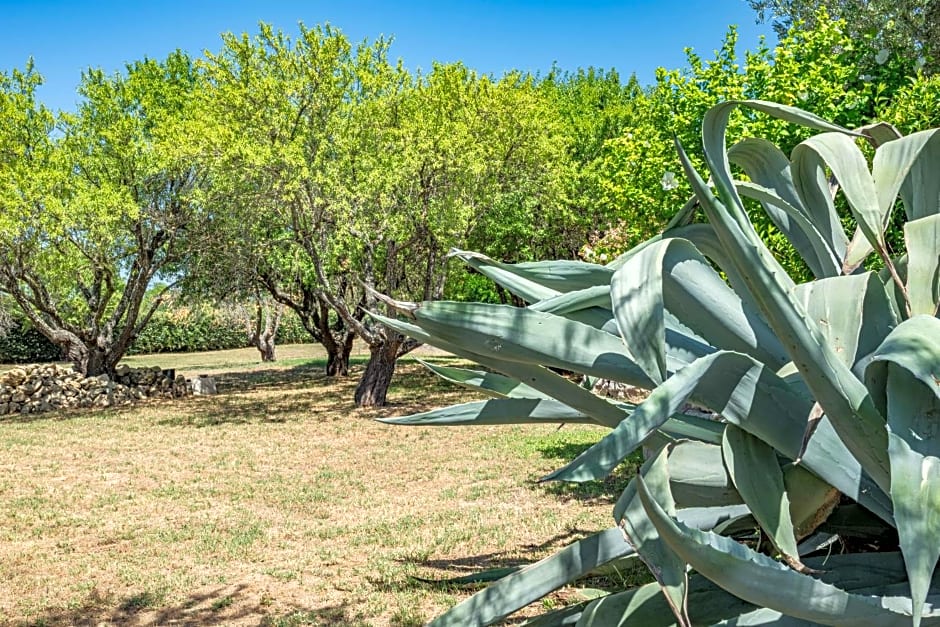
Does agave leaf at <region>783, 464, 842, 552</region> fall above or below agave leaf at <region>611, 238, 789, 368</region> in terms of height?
below

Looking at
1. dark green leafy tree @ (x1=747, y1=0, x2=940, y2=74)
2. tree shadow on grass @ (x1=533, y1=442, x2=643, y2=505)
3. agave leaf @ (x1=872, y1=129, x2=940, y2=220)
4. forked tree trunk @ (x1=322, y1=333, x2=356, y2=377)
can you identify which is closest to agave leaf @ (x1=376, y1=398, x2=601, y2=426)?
agave leaf @ (x1=872, y1=129, x2=940, y2=220)

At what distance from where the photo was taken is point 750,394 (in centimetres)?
143

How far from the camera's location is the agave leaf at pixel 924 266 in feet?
5.20

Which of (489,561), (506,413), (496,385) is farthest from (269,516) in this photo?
(506,413)

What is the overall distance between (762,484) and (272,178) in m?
→ 12.1

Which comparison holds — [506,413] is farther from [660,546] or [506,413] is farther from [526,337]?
[660,546]

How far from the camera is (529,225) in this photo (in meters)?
17.4

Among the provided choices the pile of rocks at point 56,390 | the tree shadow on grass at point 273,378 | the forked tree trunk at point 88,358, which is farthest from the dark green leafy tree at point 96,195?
the tree shadow on grass at point 273,378

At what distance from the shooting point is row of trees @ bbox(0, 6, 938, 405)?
12.5 m

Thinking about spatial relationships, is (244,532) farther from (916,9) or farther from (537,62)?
(537,62)

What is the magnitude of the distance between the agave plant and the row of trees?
282 inches

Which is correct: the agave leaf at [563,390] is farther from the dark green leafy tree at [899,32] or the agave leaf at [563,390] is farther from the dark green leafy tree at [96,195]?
the dark green leafy tree at [96,195]

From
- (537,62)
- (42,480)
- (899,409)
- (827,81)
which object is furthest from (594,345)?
(537,62)

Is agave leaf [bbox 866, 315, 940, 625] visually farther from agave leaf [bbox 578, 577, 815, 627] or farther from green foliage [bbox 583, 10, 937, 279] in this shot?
green foliage [bbox 583, 10, 937, 279]
